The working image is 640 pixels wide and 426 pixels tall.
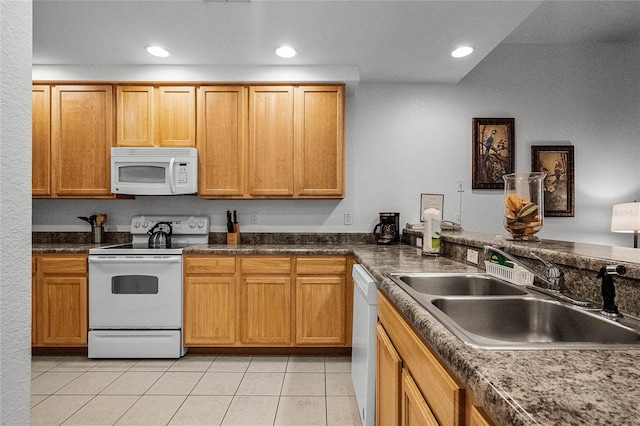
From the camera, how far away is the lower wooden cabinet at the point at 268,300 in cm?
301

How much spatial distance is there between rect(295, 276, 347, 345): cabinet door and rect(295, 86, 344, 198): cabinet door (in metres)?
0.84

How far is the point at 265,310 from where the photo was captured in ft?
9.95

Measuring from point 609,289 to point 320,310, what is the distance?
7.48 feet

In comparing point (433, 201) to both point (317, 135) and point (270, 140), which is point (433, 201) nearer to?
point (317, 135)

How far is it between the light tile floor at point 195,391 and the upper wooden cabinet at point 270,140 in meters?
1.48

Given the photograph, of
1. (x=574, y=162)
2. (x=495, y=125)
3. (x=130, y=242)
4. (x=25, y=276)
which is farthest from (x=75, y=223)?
(x=574, y=162)

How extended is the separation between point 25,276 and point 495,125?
3865mm

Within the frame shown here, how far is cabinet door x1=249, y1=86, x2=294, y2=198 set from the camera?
130 inches

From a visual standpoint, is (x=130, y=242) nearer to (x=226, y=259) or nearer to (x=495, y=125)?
(x=226, y=259)

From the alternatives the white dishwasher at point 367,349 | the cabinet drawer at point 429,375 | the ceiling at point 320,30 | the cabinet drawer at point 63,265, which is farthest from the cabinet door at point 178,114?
the cabinet drawer at point 429,375

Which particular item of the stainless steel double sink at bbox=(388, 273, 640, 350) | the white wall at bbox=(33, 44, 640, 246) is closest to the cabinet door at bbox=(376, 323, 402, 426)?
the stainless steel double sink at bbox=(388, 273, 640, 350)

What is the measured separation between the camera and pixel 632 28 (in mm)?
3285

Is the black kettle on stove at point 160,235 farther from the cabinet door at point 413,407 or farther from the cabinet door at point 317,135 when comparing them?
the cabinet door at point 413,407

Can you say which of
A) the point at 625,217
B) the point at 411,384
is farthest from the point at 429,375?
the point at 625,217
